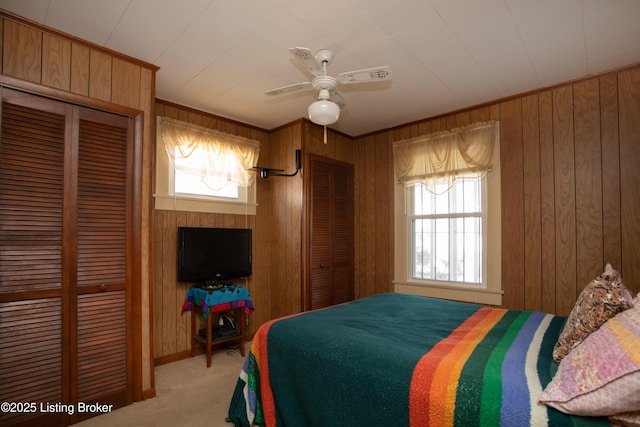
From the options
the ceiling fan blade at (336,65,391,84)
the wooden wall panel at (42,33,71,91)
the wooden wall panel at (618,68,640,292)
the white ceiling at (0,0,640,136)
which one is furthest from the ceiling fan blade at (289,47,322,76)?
the wooden wall panel at (618,68,640,292)

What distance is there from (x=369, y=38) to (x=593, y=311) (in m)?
2.10

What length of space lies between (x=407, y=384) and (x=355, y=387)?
0.28m

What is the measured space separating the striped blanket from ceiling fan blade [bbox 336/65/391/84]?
1606mm

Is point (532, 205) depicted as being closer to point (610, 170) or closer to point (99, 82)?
point (610, 170)

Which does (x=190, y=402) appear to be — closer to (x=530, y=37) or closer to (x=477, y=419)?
(x=477, y=419)

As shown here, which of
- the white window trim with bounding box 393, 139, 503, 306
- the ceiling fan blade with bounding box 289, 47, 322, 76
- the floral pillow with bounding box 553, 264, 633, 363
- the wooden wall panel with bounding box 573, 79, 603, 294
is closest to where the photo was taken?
the floral pillow with bounding box 553, 264, 633, 363

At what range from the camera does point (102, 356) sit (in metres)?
2.38

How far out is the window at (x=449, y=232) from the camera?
350 cm

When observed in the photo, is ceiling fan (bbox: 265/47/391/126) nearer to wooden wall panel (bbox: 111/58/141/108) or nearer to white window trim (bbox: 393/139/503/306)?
wooden wall panel (bbox: 111/58/141/108)

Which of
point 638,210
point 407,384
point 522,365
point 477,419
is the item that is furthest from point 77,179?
point 638,210

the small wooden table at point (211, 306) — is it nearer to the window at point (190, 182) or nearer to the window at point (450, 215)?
the window at point (190, 182)

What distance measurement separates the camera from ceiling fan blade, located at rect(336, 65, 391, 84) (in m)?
2.04

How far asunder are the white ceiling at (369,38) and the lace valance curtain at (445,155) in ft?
1.41

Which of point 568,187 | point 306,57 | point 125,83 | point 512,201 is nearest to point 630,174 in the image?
point 568,187
